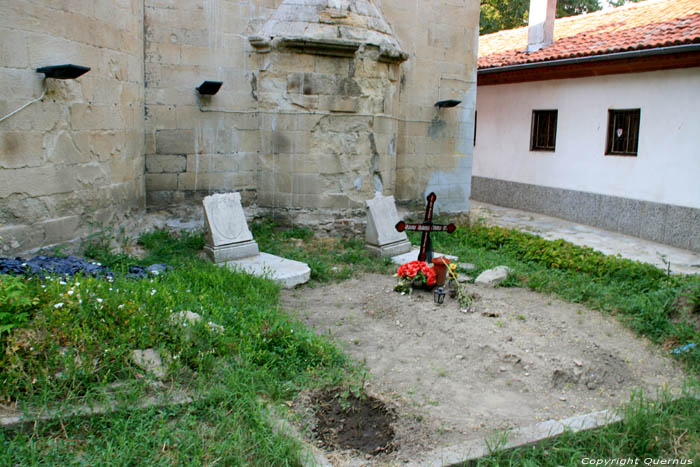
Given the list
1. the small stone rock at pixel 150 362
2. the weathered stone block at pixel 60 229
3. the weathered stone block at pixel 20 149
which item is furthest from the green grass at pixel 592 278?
the weathered stone block at pixel 20 149

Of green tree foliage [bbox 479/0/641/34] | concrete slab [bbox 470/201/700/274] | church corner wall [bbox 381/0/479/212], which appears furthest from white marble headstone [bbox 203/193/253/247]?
green tree foliage [bbox 479/0/641/34]

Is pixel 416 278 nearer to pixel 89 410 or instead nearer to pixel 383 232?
pixel 383 232

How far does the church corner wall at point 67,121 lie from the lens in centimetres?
518

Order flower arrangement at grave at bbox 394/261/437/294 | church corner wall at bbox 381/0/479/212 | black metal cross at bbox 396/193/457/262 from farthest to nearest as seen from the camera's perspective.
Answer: church corner wall at bbox 381/0/479/212, black metal cross at bbox 396/193/457/262, flower arrangement at grave at bbox 394/261/437/294

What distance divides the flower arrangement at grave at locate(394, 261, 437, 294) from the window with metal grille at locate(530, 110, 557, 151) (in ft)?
25.0

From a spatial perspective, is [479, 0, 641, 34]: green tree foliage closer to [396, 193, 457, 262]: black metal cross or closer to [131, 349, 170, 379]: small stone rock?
[396, 193, 457, 262]: black metal cross

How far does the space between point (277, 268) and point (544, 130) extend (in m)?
8.64

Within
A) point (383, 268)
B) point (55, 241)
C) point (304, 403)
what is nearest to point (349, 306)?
point (383, 268)

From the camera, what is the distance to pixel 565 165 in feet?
40.3

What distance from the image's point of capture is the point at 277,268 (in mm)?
6848

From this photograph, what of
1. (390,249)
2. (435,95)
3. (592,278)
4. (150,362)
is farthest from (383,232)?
(150,362)

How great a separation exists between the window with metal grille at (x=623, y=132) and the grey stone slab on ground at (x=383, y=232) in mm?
5379

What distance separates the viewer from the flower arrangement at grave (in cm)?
638

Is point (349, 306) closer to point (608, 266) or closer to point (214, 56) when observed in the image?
point (608, 266)
